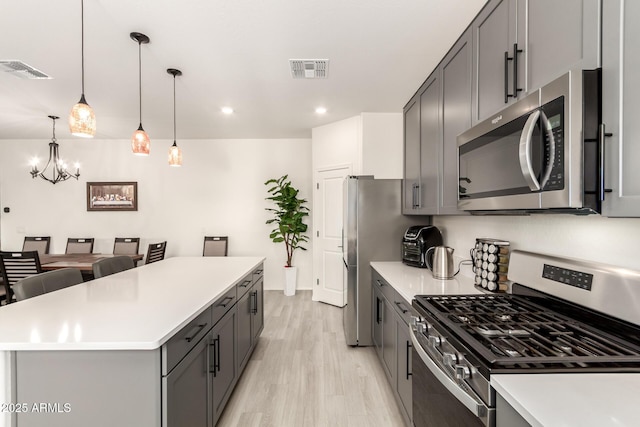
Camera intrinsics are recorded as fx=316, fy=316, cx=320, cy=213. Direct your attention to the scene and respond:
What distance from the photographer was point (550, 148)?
102 centimetres

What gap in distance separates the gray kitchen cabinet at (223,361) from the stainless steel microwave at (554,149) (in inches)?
65.6

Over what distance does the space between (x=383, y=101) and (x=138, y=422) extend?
3.49 meters

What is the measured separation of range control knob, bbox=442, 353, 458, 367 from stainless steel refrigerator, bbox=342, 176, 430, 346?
2.02 metres

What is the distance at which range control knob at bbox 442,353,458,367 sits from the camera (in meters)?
1.07

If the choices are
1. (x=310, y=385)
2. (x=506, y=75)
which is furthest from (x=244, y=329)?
(x=506, y=75)

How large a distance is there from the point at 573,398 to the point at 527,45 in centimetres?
123

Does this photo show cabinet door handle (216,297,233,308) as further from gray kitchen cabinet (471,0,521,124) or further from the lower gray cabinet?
gray kitchen cabinet (471,0,521,124)

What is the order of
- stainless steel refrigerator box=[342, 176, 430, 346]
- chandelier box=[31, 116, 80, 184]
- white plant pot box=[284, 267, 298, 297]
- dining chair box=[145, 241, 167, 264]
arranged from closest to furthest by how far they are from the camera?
1. stainless steel refrigerator box=[342, 176, 430, 346]
2. dining chair box=[145, 241, 167, 264]
3. chandelier box=[31, 116, 80, 184]
4. white plant pot box=[284, 267, 298, 297]

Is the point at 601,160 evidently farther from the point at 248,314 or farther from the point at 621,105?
the point at 248,314

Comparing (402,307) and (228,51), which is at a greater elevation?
(228,51)

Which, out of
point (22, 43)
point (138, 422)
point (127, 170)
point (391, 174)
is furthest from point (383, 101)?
point (127, 170)

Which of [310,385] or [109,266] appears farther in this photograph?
[109,266]

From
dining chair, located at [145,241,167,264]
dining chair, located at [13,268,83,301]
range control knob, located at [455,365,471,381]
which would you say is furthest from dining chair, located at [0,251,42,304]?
range control knob, located at [455,365,471,381]

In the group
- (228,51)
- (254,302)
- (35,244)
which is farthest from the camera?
(35,244)
